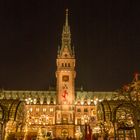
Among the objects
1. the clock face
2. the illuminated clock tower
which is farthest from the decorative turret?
the clock face

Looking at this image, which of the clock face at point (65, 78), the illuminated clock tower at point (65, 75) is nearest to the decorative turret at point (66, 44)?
the illuminated clock tower at point (65, 75)

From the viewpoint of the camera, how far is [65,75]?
144m

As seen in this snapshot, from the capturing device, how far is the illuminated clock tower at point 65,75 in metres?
140

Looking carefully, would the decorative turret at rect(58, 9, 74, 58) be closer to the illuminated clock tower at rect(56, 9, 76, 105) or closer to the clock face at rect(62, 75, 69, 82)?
the illuminated clock tower at rect(56, 9, 76, 105)

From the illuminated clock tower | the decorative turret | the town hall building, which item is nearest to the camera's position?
the town hall building

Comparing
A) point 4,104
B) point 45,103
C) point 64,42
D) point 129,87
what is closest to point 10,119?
point 4,104

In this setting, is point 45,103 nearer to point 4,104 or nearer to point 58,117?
point 58,117

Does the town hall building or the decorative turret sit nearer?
the town hall building

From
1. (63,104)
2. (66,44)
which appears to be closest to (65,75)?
(63,104)

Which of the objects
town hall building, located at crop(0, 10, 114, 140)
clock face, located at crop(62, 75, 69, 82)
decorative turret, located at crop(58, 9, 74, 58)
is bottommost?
town hall building, located at crop(0, 10, 114, 140)

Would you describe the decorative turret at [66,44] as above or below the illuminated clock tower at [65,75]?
above

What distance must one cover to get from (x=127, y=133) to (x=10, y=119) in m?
22.0

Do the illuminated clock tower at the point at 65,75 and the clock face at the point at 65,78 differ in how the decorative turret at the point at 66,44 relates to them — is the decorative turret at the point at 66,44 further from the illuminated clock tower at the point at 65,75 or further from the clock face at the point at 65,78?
the clock face at the point at 65,78

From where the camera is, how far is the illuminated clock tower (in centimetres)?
14000
